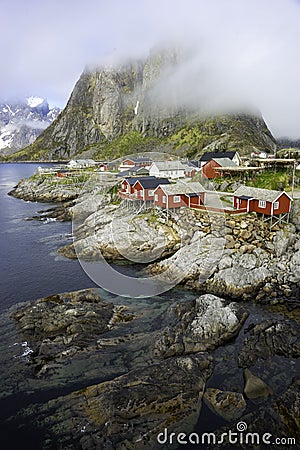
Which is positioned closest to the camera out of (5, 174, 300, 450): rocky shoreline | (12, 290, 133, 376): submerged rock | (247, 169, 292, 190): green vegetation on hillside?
(5, 174, 300, 450): rocky shoreline

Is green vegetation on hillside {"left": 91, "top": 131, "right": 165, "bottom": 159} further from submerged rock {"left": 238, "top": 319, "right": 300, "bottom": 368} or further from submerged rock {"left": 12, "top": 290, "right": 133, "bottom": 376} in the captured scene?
submerged rock {"left": 238, "top": 319, "right": 300, "bottom": 368}

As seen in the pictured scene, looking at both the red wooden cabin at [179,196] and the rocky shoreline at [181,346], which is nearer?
the rocky shoreline at [181,346]

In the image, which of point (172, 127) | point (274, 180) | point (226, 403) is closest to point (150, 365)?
point (226, 403)

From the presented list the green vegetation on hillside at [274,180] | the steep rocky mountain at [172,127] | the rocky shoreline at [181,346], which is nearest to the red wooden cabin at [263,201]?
the rocky shoreline at [181,346]

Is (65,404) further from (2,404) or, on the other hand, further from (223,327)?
(223,327)

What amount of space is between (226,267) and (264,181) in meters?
24.1

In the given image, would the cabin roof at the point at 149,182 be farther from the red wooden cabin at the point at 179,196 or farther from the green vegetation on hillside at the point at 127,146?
the green vegetation on hillside at the point at 127,146

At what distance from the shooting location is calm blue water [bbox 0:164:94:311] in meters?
32.0

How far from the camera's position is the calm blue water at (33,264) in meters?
32.0

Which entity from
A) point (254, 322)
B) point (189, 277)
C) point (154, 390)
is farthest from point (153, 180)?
point (154, 390)

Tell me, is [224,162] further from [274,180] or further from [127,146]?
[127,146]

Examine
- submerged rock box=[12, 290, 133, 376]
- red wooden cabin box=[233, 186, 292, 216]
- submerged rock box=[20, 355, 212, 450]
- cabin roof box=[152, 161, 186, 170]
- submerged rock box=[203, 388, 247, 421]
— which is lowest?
submerged rock box=[203, 388, 247, 421]

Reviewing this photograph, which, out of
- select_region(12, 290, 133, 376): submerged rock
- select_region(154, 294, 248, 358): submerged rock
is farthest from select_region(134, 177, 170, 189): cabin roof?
select_region(154, 294, 248, 358): submerged rock

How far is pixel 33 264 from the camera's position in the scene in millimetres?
39094
